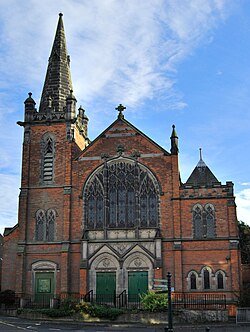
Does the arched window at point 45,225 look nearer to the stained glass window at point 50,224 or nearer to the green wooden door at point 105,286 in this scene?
the stained glass window at point 50,224

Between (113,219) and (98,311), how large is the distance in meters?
7.97

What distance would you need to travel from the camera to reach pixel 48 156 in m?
37.4

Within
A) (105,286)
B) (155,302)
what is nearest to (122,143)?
(105,286)

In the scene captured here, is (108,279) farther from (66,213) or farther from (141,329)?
(141,329)

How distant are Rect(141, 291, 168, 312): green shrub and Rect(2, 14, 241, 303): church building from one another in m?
4.00

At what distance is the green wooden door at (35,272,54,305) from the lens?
34375 millimetres

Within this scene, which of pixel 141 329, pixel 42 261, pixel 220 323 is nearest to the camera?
pixel 141 329

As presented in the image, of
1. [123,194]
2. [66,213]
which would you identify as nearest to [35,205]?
[66,213]

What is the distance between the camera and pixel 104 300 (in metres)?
33.2

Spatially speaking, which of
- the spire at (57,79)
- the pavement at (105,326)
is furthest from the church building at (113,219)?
the pavement at (105,326)

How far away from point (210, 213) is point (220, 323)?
8.93 meters

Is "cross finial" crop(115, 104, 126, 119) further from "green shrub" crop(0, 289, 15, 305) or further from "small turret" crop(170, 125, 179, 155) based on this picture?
"green shrub" crop(0, 289, 15, 305)

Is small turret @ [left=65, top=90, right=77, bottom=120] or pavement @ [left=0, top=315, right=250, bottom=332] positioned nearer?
pavement @ [left=0, top=315, right=250, bottom=332]

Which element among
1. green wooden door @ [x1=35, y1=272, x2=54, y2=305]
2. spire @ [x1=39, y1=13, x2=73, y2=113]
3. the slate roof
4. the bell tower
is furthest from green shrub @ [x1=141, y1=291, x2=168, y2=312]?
spire @ [x1=39, y1=13, x2=73, y2=113]
